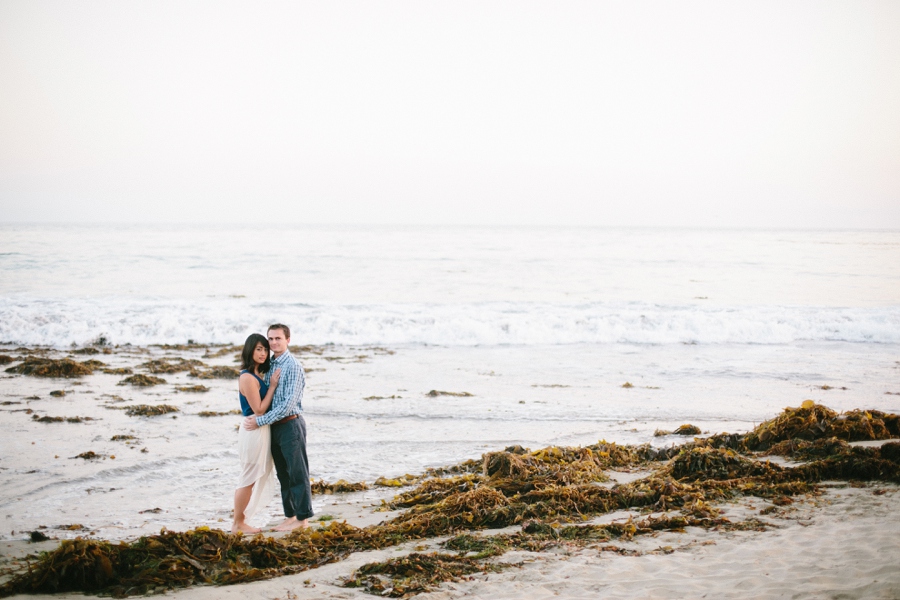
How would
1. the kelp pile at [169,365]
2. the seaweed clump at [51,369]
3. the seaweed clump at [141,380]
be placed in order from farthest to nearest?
1. the kelp pile at [169,365]
2. the seaweed clump at [51,369]
3. the seaweed clump at [141,380]

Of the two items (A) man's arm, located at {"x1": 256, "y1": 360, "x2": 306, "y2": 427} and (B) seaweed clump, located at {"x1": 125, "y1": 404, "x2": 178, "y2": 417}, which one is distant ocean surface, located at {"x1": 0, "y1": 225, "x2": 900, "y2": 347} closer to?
(B) seaweed clump, located at {"x1": 125, "y1": 404, "x2": 178, "y2": 417}

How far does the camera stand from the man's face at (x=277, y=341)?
16.7 ft

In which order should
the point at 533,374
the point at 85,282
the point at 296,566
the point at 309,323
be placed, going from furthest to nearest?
the point at 85,282 < the point at 309,323 < the point at 533,374 < the point at 296,566

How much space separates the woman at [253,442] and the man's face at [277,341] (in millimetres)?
60

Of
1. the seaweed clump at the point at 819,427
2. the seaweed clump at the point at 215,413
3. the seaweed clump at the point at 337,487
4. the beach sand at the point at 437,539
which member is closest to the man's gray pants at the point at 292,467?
the beach sand at the point at 437,539

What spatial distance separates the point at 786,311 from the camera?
1967 centimetres

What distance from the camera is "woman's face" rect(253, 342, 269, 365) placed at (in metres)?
5.01

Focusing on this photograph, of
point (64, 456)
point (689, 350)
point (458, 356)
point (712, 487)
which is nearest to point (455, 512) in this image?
point (712, 487)

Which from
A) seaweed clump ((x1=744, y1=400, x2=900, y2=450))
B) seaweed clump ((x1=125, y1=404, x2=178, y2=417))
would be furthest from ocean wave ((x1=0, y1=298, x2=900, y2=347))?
seaweed clump ((x1=744, y1=400, x2=900, y2=450))

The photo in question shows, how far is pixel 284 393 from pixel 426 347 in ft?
35.5

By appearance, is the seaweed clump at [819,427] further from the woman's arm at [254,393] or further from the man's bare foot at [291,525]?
the woman's arm at [254,393]

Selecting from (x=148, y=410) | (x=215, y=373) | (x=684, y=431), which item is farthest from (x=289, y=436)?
(x=215, y=373)

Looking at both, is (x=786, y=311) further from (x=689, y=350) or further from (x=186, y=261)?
(x=186, y=261)

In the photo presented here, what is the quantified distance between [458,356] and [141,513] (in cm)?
972
